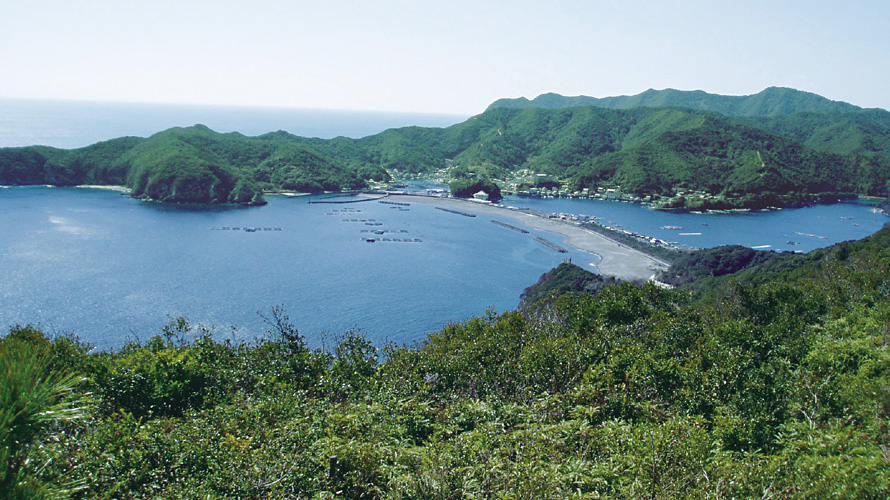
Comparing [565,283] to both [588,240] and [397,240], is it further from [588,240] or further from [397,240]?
[397,240]

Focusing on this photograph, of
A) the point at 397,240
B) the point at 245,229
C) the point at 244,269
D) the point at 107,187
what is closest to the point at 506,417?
the point at 244,269

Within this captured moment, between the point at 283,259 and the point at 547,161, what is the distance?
3530 inches

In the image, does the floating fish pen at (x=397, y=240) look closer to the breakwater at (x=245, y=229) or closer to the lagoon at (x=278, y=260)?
the lagoon at (x=278, y=260)

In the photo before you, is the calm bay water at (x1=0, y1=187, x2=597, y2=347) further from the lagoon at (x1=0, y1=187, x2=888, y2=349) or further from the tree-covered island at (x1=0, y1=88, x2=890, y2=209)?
the tree-covered island at (x1=0, y1=88, x2=890, y2=209)

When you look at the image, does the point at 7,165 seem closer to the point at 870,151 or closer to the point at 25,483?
the point at 25,483

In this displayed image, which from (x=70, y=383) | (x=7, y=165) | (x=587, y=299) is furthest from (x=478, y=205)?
(x=70, y=383)

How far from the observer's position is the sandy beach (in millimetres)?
51625

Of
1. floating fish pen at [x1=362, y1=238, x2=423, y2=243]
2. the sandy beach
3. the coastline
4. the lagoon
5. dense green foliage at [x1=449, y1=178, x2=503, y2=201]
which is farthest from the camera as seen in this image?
dense green foliage at [x1=449, y1=178, x2=503, y2=201]

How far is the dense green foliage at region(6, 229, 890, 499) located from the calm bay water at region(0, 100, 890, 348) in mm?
18962

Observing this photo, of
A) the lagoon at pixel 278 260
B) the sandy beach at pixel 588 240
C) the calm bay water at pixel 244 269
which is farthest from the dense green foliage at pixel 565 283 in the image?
the sandy beach at pixel 588 240

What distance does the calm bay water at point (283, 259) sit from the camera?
35906 millimetres

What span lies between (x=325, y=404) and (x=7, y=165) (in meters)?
103

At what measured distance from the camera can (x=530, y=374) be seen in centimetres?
1255

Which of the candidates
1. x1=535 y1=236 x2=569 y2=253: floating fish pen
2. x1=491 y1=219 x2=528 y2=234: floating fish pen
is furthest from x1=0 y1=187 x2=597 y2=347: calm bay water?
x1=491 y1=219 x2=528 y2=234: floating fish pen
